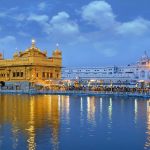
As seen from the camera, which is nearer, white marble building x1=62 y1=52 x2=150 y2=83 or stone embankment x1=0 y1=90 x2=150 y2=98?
stone embankment x1=0 y1=90 x2=150 y2=98

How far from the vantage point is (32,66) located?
283 feet

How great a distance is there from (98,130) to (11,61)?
67.9m

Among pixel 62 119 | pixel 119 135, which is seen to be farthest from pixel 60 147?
pixel 62 119

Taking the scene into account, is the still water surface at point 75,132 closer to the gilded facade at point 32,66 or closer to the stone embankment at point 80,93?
the stone embankment at point 80,93

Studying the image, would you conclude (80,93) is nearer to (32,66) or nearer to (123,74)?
(123,74)

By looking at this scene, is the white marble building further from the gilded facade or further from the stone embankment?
the stone embankment

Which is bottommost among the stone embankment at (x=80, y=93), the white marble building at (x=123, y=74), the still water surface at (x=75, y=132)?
the still water surface at (x=75, y=132)

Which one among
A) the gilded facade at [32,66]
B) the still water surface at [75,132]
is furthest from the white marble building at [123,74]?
the still water surface at [75,132]

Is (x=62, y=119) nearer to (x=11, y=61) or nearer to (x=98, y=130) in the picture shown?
(x=98, y=130)

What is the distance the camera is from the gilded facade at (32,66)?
8644 cm

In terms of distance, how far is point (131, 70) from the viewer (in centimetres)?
7544

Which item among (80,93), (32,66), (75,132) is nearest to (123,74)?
(80,93)

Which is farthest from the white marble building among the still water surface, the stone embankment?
the still water surface

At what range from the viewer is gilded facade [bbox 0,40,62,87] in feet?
284
